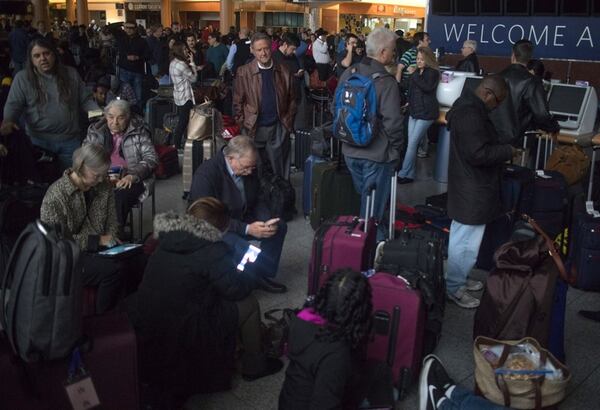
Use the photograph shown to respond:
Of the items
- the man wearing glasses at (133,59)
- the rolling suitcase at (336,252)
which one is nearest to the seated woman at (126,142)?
the rolling suitcase at (336,252)

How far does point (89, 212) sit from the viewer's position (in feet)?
12.1

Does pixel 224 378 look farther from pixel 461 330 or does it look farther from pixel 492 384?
pixel 461 330

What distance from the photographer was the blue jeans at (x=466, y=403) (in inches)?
107

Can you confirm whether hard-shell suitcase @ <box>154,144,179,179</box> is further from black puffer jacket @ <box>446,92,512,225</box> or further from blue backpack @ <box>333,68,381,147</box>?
black puffer jacket @ <box>446,92,512,225</box>

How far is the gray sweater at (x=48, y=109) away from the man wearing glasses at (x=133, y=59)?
5.34 m

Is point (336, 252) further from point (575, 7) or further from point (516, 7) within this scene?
point (516, 7)

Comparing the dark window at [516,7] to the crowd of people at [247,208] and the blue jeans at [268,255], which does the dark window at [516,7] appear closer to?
the crowd of people at [247,208]

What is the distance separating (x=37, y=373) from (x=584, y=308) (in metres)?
3.38

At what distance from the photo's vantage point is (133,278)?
11.9 feet

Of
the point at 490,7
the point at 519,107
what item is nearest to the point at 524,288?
the point at 519,107

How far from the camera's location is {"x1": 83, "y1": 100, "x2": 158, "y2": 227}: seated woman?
184 inches

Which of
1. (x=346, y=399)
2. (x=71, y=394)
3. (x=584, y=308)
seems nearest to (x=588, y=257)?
(x=584, y=308)

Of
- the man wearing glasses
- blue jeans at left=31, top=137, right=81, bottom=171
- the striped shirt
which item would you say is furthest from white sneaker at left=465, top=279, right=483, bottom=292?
the man wearing glasses

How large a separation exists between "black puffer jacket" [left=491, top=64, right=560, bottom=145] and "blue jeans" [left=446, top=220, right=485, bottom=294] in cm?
156
